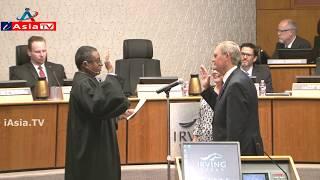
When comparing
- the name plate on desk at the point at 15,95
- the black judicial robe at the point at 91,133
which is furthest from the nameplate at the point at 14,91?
the black judicial robe at the point at 91,133

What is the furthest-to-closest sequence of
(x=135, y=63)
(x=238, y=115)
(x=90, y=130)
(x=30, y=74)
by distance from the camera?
(x=135, y=63) → (x=30, y=74) → (x=90, y=130) → (x=238, y=115)

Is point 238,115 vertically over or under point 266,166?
over

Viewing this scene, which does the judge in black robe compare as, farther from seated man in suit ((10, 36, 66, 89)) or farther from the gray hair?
seated man in suit ((10, 36, 66, 89))

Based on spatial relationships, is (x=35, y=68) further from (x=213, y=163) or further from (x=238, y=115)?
(x=213, y=163)

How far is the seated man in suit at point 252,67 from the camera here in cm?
757

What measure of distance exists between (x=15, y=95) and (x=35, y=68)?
122cm

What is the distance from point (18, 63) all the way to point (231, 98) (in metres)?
4.02

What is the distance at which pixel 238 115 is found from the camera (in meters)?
4.12

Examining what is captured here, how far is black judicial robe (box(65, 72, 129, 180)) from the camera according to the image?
4.58m

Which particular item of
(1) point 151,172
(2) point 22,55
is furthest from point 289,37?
(2) point 22,55

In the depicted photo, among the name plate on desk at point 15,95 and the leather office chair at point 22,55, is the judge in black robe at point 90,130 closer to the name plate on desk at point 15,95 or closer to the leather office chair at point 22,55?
the name plate on desk at point 15,95

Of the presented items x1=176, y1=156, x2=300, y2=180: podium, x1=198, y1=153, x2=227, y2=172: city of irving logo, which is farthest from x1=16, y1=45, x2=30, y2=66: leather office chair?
x1=198, y1=153, x2=227, y2=172: city of irving logo

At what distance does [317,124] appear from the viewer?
6.33m

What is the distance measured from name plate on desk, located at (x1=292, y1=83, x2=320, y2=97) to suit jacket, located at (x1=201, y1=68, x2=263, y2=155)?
2.41 meters
